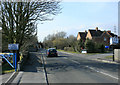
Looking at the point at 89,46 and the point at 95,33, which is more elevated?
the point at 95,33

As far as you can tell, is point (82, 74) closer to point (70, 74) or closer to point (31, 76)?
point (70, 74)

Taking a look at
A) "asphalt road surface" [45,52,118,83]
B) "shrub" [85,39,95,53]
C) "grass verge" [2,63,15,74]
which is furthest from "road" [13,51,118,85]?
Result: "shrub" [85,39,95,53]

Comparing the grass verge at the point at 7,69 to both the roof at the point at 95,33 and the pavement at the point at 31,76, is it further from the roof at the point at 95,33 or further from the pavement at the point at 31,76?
the roof at the point at 95,33

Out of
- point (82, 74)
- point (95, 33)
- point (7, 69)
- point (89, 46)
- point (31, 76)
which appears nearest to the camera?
point (31, 76)

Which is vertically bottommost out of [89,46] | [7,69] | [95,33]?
[7,69]

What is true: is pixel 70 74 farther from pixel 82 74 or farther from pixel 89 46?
pixel 89 46

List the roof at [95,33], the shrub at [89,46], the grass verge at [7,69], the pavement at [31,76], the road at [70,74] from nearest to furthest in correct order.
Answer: the pavement at [31,76], the road at [70,74], the grass verge at [7,69], the shrub at [89,46], the roof at [95,33]

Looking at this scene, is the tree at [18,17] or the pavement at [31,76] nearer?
the pavement at [31,76]

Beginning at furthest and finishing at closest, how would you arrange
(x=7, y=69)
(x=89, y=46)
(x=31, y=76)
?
1. (x=89, y=46)
2. (x=7, y=69)
3. (x=31, y=76)

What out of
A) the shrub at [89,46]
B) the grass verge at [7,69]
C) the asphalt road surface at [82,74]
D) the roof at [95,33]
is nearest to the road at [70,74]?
the asphalt road surface at [82,74]

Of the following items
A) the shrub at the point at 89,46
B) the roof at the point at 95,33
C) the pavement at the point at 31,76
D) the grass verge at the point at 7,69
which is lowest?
the grass verge at the point at 7,69

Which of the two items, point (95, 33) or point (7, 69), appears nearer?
point (7, 69)

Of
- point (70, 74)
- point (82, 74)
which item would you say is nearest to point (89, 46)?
point (82, 74)

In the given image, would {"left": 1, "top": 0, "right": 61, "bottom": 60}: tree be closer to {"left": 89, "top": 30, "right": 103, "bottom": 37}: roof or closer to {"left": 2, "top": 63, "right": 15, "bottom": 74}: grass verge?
{"left": 2, "top": 63, "right": 15, "bottom": 74}: grass verge
